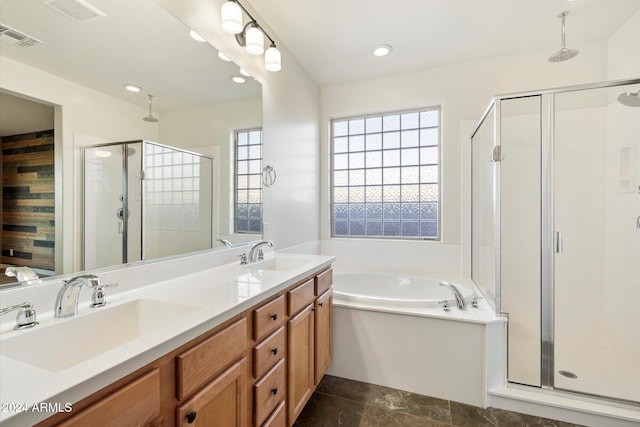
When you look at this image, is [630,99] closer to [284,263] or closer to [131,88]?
[284,263]

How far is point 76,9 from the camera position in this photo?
1.00m

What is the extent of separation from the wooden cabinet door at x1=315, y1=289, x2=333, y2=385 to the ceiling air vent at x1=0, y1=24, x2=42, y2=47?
1629 millimetres

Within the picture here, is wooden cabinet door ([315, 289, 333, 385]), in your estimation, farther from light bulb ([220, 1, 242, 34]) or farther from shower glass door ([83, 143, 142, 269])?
light bulb ([220, 1, 242, 34])

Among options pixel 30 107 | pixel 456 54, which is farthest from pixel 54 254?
pixel 456 54

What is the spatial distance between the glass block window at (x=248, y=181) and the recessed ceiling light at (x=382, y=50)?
1301 millimetres

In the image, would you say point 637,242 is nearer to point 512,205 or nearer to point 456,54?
point 512,205

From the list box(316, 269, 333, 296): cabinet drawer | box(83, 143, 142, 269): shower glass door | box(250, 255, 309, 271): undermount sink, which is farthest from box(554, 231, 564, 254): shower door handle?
box(83, 143, 142, 269): shower glass door

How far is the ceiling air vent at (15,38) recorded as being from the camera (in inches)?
32.4

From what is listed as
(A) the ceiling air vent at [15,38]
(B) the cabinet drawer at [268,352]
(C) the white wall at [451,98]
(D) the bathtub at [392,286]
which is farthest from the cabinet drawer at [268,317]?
(C) the white wall at [451,98]

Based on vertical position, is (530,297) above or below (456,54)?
below

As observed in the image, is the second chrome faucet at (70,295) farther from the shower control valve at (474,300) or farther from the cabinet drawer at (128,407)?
the shower control valve at (474,300)

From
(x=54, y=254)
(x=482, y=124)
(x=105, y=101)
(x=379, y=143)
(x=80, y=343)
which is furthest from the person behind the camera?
(x=379, y=143)

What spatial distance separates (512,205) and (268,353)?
7.12 feet

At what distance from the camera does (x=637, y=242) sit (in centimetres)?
200
